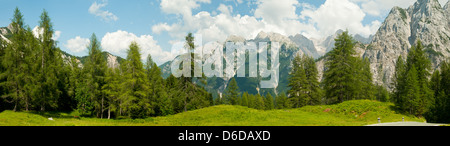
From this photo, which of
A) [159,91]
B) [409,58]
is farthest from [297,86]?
[159,91]

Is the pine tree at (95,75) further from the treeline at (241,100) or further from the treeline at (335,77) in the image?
the treeline at (241,100)

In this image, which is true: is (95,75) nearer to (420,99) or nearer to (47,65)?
(47,65)

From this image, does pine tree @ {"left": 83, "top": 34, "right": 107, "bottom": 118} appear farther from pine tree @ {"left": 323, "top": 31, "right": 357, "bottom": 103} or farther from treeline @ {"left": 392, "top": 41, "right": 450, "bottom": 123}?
treeline @ {"left": 392, "top": 41, "right": 450, "bottom": 123}

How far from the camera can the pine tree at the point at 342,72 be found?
4775cm

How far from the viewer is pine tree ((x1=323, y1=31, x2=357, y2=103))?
157 feet

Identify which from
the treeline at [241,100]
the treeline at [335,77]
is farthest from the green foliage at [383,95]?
the treeline at [335,77]

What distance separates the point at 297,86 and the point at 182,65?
30736 mm

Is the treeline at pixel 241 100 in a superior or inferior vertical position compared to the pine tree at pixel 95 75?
inferior

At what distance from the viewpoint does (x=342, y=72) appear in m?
47.4

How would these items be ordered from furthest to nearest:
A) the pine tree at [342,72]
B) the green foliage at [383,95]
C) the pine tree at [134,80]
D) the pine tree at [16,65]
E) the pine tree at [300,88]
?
the green foliage at [383,95] → the pine tree at [300,88] → the pine tree at [342,72] → the pine tree at [134,80] → the pine tree at [16,65]

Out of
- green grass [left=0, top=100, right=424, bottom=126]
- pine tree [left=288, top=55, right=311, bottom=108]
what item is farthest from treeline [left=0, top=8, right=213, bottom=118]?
pine tree [left=288, top=55, right=311, bottom=108]

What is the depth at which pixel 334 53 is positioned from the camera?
167 feet

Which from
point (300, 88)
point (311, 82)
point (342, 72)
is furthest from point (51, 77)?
point (311, 82)
